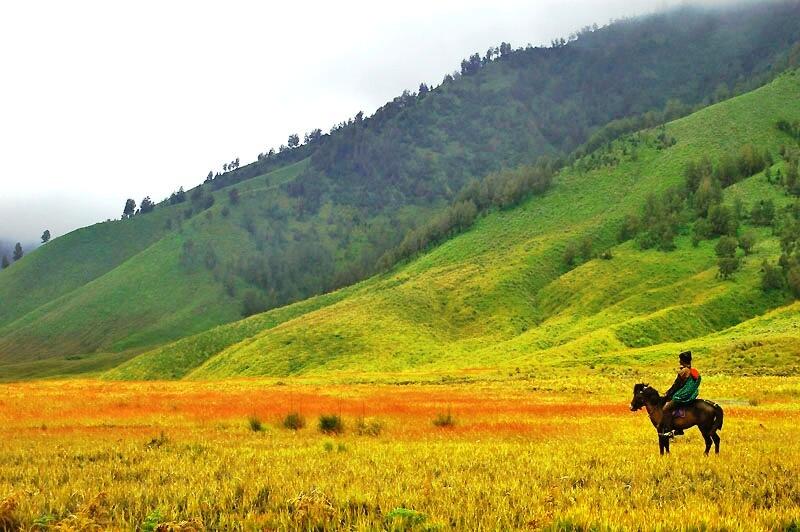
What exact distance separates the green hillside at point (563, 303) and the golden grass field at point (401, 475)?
46.0 meters

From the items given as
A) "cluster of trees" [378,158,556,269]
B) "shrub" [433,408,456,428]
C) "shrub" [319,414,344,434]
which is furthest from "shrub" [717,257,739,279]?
"shrub" [319,414,344,434]

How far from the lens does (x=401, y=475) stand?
41.7 feet

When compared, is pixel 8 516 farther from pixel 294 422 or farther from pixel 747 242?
pixel 747 242

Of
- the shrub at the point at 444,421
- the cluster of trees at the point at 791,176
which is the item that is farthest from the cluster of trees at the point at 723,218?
the shrub at the point at 444,421

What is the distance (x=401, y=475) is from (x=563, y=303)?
10712 cm

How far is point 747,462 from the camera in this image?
14180 millimetres

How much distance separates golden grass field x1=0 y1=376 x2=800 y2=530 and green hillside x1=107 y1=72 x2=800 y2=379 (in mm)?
46045

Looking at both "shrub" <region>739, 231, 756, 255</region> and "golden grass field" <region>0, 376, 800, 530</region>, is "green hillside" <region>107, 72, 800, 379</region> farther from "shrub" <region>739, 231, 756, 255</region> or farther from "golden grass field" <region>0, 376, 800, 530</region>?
"golden grass field" <region>0, 376, 800, 530</region>

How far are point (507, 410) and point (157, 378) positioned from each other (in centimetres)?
10077

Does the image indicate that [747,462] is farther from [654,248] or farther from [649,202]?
[649,202]

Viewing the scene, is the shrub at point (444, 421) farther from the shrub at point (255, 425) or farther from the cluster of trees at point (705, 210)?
the cluster of trees at point (705, 210)

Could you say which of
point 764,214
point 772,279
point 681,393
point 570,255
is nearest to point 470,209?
point 570,255

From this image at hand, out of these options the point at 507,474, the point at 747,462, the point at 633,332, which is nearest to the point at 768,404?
the point at 747,462

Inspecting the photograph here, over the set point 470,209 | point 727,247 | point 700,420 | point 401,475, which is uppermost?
point 470,209
